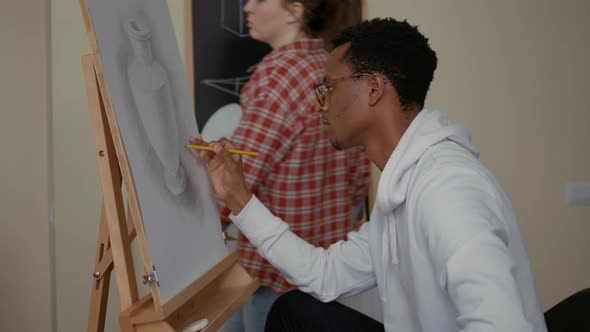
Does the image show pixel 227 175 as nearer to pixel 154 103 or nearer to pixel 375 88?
pixel 154 103

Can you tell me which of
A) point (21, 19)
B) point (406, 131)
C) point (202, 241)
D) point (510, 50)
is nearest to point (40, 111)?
point (21, 19)

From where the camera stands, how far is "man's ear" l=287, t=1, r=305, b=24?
193cm

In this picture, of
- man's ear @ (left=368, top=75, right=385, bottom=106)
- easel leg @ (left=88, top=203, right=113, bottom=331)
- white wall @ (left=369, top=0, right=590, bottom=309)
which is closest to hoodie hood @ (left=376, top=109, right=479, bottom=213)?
man's ear @ (left=368, top=75, right=385, bottom=106)

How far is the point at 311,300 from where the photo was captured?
4.87 ft

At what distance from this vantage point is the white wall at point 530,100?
2439 millimetres

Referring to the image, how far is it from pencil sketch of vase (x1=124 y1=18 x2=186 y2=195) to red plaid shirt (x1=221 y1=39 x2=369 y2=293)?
0.32 m

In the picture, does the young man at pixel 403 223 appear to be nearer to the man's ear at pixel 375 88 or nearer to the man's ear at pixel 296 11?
the man's ear at pixel 375 88

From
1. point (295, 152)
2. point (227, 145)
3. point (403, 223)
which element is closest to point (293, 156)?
point (295, 152)

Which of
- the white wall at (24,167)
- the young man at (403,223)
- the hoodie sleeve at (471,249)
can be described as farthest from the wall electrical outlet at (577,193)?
the white wall at (24,167)

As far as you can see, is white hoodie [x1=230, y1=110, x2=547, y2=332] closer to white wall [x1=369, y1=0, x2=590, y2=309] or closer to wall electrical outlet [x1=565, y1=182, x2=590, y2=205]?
white wall [x1=369, y1=0, x2=590, y2=309]

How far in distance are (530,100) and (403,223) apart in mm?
1543

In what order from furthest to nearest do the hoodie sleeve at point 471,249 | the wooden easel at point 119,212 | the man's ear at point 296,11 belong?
the man's ear at point 296,11 < the wooden easel at point 119,212 < the hoodie sleeve at point 471,249

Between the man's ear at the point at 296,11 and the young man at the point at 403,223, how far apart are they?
56 cm

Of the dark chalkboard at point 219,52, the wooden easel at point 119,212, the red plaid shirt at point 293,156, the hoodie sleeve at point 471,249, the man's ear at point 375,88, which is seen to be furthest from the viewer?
the dark chalkboard at point 219,52
